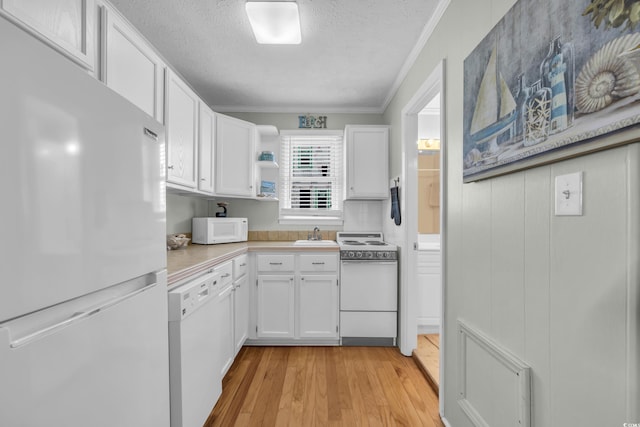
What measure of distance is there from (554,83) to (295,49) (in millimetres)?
1898

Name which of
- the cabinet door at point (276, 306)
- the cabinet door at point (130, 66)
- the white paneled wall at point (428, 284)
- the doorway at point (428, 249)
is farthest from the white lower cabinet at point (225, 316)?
the white paneled wall at point (428, 284)

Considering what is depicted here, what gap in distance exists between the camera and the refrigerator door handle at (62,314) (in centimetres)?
54

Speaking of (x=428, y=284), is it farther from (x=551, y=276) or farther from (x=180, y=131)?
(x=180, y=131)

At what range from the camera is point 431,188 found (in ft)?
10.6

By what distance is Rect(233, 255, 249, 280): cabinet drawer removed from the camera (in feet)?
7.71

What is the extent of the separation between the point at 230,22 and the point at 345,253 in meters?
2.04

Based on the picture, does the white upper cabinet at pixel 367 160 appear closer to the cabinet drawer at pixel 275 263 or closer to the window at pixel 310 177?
the window at pixel 310 177

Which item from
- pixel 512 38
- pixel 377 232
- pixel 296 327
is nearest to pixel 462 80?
pixel 512 38

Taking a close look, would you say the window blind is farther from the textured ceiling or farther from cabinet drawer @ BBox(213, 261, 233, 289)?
cabinet drawer @ BBox(213, 261, 233, 289)

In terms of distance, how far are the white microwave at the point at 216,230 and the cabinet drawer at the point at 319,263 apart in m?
0.83

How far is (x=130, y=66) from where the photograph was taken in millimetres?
1575

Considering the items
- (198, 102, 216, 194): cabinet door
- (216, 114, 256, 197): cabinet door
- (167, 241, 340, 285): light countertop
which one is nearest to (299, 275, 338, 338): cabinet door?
(167, 241, 340, 285): light countertop

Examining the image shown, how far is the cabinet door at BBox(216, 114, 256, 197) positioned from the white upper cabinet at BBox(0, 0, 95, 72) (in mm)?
1578

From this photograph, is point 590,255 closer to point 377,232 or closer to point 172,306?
point 172,306
